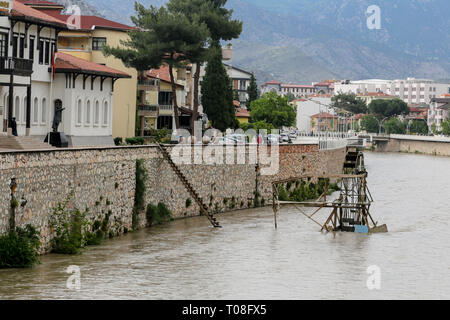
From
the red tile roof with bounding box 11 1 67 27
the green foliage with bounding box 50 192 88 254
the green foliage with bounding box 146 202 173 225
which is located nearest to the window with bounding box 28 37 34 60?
the red tile roof with bounding box 11 1 67 27

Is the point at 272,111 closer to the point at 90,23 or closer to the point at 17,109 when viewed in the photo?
the point at 90,23

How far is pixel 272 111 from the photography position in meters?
134

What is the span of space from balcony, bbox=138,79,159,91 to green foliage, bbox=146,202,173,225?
39.6 metres

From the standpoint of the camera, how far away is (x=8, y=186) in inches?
1314

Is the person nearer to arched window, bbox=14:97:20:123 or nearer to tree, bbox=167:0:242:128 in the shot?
arched window, bbox=14:97:20:123

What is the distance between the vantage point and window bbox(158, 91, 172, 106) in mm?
96050

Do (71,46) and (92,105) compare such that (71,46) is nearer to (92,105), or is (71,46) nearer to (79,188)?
(92,105)

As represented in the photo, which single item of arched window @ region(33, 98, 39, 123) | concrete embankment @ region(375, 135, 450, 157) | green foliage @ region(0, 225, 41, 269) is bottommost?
green foliage @ region(0, 225, 41, 269)

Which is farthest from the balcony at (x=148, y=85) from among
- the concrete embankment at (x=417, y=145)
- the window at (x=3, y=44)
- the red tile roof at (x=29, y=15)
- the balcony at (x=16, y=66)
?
the concrete embankment at (x=417, y=145)

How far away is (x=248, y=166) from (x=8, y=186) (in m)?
29.8

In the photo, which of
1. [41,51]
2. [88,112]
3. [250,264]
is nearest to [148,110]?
[88,112]

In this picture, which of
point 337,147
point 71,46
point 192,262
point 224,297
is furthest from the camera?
point 337,147

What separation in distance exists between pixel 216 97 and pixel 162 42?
28971mm
